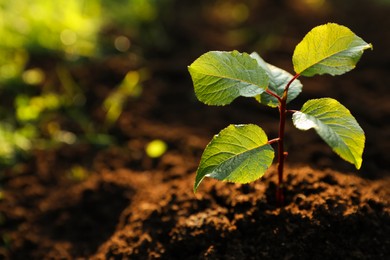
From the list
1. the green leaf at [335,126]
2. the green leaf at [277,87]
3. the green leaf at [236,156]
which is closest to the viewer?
the green leaf at [335,126]

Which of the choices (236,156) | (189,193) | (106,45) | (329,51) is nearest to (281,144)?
(236,156)

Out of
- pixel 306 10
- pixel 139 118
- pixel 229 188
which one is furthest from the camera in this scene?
pixel 306 10

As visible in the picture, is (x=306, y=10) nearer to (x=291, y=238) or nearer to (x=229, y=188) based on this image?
(x=229, y=188)

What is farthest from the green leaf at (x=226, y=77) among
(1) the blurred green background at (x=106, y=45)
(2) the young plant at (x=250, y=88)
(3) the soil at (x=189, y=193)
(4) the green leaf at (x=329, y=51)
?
(1) the blurred green background at (x=106, y=45)

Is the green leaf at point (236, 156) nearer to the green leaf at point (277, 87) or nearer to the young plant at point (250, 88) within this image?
the young plant at point (250, 88)

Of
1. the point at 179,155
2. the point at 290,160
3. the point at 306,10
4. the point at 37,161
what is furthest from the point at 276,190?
the point at 306,10

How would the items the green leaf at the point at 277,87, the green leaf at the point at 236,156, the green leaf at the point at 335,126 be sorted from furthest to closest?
the green leaf at the point at 277,87 → the green leaf at the point at 236,156 → the green leaf at the point at 335,126

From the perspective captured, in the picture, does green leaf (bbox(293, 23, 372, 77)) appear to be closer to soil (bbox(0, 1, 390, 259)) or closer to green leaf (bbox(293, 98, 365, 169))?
green leaf (bbox(293, 98, 365, 169))

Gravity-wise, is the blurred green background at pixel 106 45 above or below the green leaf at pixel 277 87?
below
